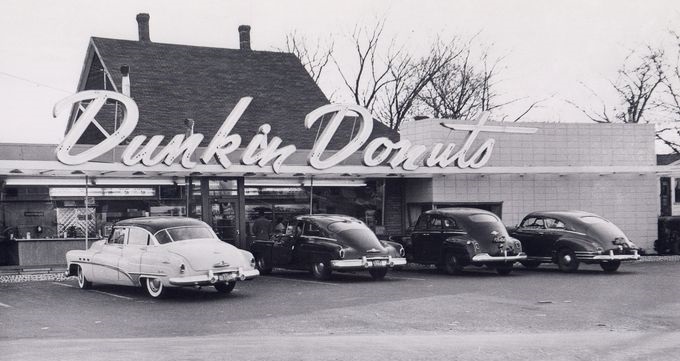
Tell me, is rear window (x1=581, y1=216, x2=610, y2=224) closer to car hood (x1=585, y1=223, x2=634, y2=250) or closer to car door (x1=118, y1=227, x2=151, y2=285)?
car hood (x1=585, y1=223, x2=634, y2=250)

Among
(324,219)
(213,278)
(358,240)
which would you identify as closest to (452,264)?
(358,240)

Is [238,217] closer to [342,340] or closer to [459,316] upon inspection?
[459,316]

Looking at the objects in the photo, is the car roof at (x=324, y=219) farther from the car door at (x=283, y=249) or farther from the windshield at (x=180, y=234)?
the windshield at (x=180, y=234)

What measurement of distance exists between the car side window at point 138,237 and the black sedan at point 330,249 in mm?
4341

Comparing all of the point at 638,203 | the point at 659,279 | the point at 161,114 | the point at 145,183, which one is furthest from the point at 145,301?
the point at 638,203

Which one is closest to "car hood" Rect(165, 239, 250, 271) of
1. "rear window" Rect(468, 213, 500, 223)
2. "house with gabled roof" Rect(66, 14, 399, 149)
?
"rear window" Rect(468, 213, 500, 223)

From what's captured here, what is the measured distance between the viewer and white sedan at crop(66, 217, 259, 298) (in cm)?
1652

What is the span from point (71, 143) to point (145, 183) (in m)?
3.72

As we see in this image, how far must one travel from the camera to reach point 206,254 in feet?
54.9

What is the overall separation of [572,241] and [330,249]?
637cm

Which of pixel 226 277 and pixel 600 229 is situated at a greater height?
pixel 600 229

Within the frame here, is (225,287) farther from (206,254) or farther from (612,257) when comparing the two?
(612,257)

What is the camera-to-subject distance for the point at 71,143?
21.0 meters

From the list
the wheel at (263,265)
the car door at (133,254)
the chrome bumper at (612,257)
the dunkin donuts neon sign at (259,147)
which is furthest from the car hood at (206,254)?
the chrome bumper at (612,257)
